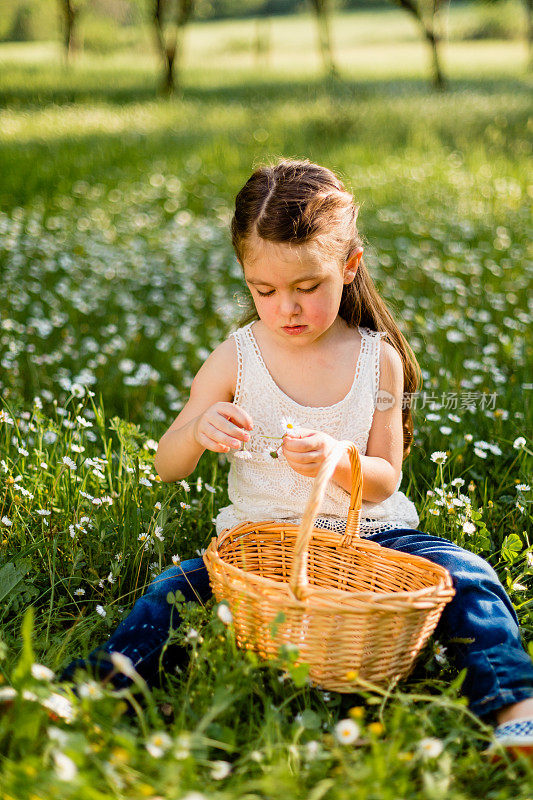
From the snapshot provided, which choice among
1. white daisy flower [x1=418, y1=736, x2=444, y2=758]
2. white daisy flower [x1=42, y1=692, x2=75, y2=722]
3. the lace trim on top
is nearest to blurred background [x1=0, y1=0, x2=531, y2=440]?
the lace trim on top

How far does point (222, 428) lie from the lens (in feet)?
6.86

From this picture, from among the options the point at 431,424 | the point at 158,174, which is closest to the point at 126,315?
the point at 431,424

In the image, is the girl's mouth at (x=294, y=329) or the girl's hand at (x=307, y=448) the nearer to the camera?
the girl's hand at (x=307, y=448)

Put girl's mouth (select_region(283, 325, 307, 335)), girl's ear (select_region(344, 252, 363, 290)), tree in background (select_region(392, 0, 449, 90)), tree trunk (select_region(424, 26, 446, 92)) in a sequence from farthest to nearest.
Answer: tree trunk (select_region(424, 26, 446, 92)), tree in background (select_region(392, 0, 449, 90)), girl's ear (select_region(344, 252, 363, 290)), girl's mouth (select_region(283, 325, 307, 335))

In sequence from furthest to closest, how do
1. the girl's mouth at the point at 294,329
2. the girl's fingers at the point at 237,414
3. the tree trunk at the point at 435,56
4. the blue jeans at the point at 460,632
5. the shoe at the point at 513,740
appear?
the tree trunk at the point at 435,56 → the girl's mouth at the point at 294,329 → the girl's fingers at the point at 237,414 → the blue jeans at the point at 460,632 → the shoe at the point at 513,740

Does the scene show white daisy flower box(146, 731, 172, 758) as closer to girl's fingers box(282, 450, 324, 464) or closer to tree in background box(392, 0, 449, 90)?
girl's fingers box(282, 450, 324, 464)

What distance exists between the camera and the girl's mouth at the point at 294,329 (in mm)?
2244

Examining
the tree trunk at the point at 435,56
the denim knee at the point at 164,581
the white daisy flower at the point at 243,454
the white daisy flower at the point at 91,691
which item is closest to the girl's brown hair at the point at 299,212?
the white daisy flower at the point at 243,454

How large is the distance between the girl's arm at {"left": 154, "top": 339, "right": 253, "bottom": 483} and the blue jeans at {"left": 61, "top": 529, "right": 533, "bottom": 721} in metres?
0.30

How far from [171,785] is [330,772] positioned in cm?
40

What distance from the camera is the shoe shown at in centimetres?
169

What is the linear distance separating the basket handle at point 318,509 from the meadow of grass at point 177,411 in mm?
182

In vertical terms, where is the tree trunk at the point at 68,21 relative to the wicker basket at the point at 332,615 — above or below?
above

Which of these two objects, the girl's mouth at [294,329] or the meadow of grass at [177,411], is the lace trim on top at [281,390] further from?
the meadow of grass at [177,411]
